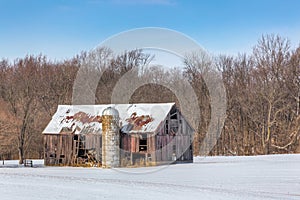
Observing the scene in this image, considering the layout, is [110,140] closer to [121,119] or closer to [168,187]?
[121,119]

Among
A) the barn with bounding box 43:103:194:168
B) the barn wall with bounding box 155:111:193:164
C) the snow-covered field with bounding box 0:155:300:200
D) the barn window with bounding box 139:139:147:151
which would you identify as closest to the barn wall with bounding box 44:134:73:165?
the barn with bounding box 43:103:194:168

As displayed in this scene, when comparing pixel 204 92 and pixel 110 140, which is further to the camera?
pixel 204 92

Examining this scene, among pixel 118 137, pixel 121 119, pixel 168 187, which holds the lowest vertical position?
pixel 168 187

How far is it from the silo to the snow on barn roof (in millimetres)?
1654

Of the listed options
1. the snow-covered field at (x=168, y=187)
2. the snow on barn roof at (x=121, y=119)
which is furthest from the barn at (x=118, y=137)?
the snow-covered field at (x=168, y=187)

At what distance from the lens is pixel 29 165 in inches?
1449

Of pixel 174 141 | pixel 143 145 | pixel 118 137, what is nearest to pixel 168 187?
pixel 118 137

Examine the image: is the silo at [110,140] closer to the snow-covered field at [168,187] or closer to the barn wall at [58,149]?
the barn wall at [58,149]

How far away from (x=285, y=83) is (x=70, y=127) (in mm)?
24071

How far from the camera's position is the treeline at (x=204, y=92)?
4788 centimetres

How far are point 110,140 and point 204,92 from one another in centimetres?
2136

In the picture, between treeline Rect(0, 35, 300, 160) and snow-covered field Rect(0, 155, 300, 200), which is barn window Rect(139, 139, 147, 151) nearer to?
snow-covered field Rect(0, 155, 300, 200)

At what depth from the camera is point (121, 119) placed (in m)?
34.8

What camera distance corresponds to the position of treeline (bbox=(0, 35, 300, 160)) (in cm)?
4788
